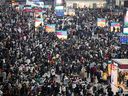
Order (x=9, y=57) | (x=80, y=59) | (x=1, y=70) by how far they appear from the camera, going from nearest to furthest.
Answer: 1. (x=1, y=70)
2. (x=9, y=57)
3. (x=80, y=59)

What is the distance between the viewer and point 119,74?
23.6 meters

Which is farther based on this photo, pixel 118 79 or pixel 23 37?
pixel 23 37

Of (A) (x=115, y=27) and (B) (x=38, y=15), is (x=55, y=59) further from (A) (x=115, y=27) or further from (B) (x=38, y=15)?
Result: (B) (x=38, y=15)

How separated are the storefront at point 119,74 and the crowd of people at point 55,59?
563 mm

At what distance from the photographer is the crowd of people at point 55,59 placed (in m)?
23.5

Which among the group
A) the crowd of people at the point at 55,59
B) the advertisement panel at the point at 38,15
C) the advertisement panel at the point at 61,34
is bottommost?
the crowd of people at the point at 55,59

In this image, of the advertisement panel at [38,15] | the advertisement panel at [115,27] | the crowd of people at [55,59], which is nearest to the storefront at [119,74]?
the crowd of people at [55,59]

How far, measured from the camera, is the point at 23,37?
37188mm

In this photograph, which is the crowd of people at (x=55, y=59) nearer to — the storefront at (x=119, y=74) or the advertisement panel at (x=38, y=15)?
the storefront at (x=119, y=74)

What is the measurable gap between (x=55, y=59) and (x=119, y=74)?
27.1 ft

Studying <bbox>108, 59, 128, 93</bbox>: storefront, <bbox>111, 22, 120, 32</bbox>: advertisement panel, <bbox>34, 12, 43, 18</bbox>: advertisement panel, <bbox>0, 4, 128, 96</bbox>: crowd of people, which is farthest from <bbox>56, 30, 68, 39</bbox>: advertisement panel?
<bbox>108, 59, 128, 93</bbox>: storefront

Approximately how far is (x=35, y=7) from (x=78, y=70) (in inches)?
883

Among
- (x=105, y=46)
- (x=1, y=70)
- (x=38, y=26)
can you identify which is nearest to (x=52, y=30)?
(x=38, y=26)

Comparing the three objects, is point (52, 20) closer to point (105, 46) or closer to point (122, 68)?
point (105, 46)
